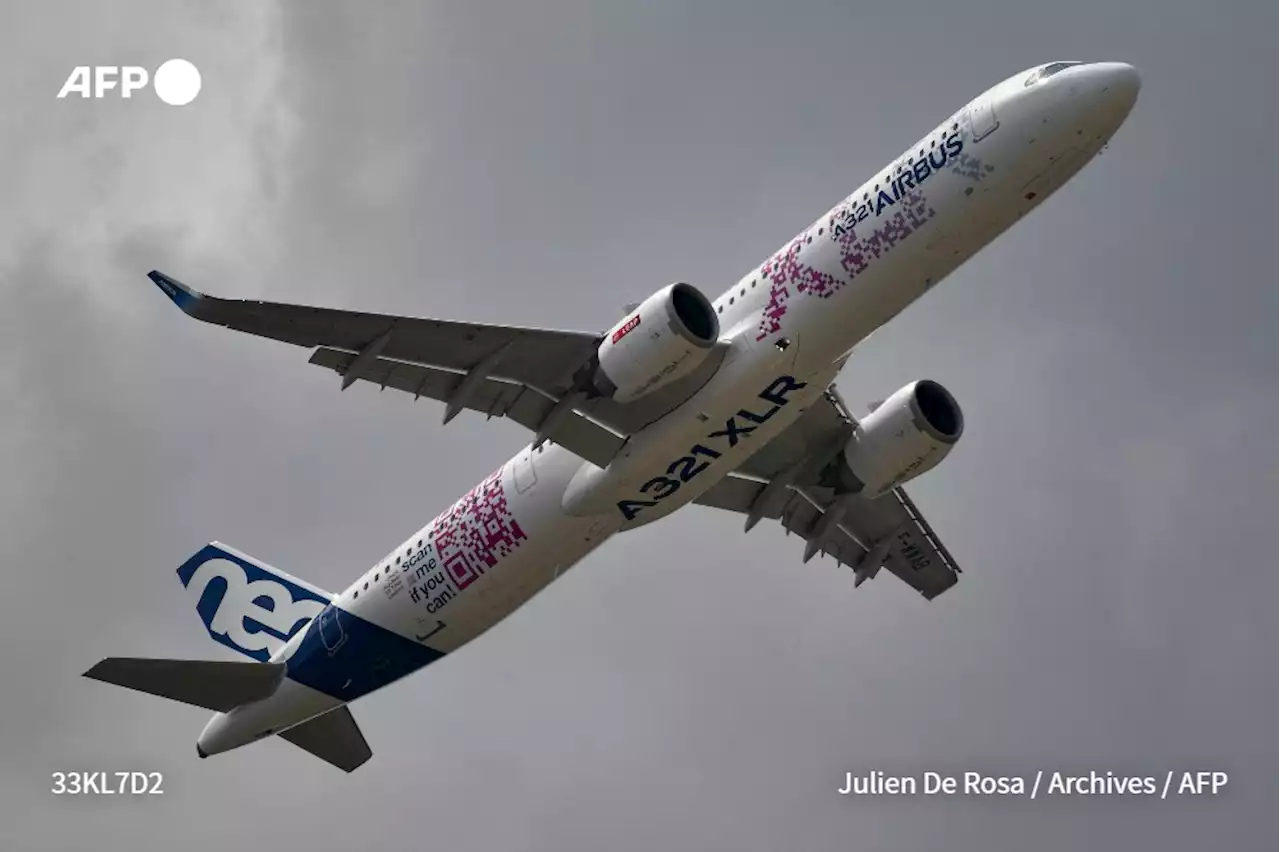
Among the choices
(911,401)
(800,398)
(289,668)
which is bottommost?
(289,668)

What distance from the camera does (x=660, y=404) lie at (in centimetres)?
3728

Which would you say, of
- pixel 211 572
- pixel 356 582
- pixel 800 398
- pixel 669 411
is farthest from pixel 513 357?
pixel 211 572

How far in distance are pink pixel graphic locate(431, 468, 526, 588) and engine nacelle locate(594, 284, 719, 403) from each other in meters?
4.94

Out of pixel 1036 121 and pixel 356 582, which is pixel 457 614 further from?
pixel 1036 121

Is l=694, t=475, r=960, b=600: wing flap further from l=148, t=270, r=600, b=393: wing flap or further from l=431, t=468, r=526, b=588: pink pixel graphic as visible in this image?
l=148, t=270, r=600, b=393: wing flap

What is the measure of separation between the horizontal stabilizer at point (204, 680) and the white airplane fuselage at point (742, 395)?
0.38 metres

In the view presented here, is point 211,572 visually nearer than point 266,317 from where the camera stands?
No

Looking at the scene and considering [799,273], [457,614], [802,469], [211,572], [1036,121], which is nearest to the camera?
[1036,121]

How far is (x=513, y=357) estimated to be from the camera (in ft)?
123

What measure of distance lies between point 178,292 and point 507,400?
7.59 metres

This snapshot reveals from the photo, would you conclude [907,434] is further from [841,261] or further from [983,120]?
[983,120]

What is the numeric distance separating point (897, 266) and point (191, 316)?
1327 centimetres

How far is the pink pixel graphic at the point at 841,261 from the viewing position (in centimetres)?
3512

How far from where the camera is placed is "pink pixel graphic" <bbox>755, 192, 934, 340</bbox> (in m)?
35.1
